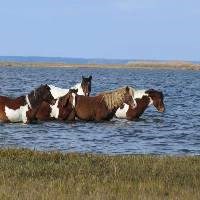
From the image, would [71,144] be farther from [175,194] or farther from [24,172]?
[175,194]

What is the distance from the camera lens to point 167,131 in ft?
82.7

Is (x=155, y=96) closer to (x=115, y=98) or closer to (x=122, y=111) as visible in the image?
(x=122, y=111)

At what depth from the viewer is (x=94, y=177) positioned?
440 inches

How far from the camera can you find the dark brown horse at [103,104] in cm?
Result: 2567

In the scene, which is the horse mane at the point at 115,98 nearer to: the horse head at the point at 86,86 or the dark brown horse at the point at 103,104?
the dark brown horse at the point at 103,104

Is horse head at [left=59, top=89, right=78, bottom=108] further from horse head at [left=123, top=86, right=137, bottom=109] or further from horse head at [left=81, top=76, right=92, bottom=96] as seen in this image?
horse head at [left=81, top=76, right=92, bottom=96]

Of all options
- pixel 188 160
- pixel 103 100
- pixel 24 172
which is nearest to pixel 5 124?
pixel 103 100

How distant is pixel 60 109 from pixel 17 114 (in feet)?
7.31

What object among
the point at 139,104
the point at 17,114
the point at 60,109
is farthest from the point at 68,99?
the point at 139,104

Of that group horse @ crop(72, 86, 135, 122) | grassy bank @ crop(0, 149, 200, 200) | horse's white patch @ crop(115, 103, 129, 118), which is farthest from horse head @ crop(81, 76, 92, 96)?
grassy bank @ crop(0, 149, 200, 200)

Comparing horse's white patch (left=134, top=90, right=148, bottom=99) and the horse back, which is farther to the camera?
horse's white patch (left=134, top=90, right=148, bottom=99)

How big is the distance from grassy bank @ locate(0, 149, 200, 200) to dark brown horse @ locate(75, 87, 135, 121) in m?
11.1

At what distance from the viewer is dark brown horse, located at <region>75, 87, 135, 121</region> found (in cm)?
2567

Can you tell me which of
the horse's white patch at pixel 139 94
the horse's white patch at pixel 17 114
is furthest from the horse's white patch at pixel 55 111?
the horse's white patch at pixel 139 94
